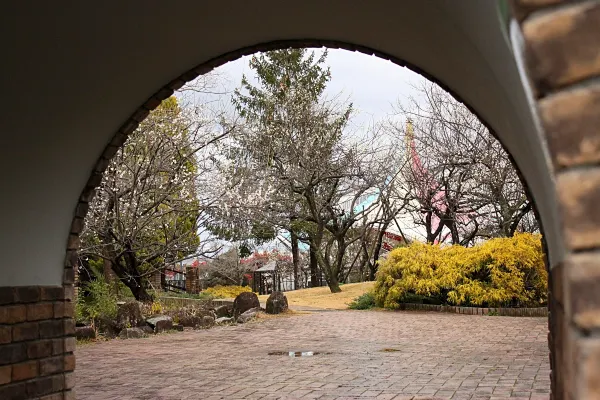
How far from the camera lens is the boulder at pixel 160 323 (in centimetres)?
1346

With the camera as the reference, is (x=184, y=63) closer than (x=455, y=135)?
Yes

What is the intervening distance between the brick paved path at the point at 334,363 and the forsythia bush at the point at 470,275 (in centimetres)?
131

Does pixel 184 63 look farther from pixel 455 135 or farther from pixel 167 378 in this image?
pixel 455 135

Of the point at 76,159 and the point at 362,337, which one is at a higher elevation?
the point at 76,159

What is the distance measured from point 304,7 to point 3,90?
2.00 metres

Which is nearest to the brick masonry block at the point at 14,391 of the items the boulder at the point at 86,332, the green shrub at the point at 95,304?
the boulder at the point at 86,332

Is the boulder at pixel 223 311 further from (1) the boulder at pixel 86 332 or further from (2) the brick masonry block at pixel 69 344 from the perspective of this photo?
(2) the brick masonry block at pixel 69 344

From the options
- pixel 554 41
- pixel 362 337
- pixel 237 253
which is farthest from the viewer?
pixel 237 253

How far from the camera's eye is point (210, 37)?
4.68m

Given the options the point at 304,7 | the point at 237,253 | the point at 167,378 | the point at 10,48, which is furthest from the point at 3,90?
the point at 237,253

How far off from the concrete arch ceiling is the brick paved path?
2.77 meters

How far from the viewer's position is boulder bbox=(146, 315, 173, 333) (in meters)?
13.5

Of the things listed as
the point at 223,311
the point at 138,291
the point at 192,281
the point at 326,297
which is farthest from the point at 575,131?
the point at 192,281

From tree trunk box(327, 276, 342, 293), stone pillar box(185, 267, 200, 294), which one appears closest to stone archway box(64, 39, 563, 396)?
stone pillar box(185, 267, 200, 294)
